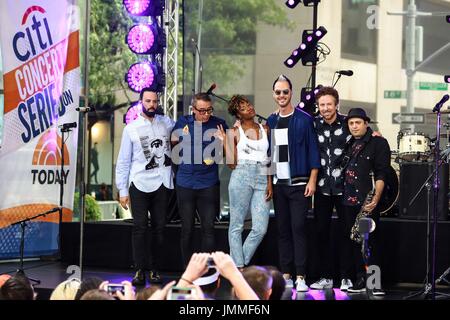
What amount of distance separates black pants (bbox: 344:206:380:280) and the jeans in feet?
2.01

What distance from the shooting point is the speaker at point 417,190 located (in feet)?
24.7

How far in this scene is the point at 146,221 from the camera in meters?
7.06

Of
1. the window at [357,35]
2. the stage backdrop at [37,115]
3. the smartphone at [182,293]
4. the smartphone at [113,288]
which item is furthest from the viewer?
the window at [357,35]

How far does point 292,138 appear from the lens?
6707mm

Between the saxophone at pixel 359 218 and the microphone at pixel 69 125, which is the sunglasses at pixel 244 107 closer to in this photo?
the saxophone at pixel 359 218

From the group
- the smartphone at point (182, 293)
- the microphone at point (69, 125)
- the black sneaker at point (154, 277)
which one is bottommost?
the black sneaker at point (154, 277)

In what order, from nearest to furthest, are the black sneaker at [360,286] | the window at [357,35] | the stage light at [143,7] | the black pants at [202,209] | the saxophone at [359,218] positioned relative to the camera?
the saxophone at [359,218]
the black sneaker at [360,286]
the black pants at [202,209]
the stage light at [143,7]
the window at [357,35]

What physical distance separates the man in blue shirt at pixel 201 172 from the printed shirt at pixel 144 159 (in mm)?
189

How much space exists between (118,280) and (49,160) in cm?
208

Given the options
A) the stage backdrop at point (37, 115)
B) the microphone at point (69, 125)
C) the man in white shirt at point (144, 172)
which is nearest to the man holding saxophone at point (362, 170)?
the man in white shirt at point (144, 172)

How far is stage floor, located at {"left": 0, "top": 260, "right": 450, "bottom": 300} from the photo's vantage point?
6.40 metres

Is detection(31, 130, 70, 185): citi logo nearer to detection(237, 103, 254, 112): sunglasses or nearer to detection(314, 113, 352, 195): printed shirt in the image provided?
detection(237, 103, 254, 112): sunglasses

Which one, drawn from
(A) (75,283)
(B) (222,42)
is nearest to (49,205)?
(A) (75,283)
